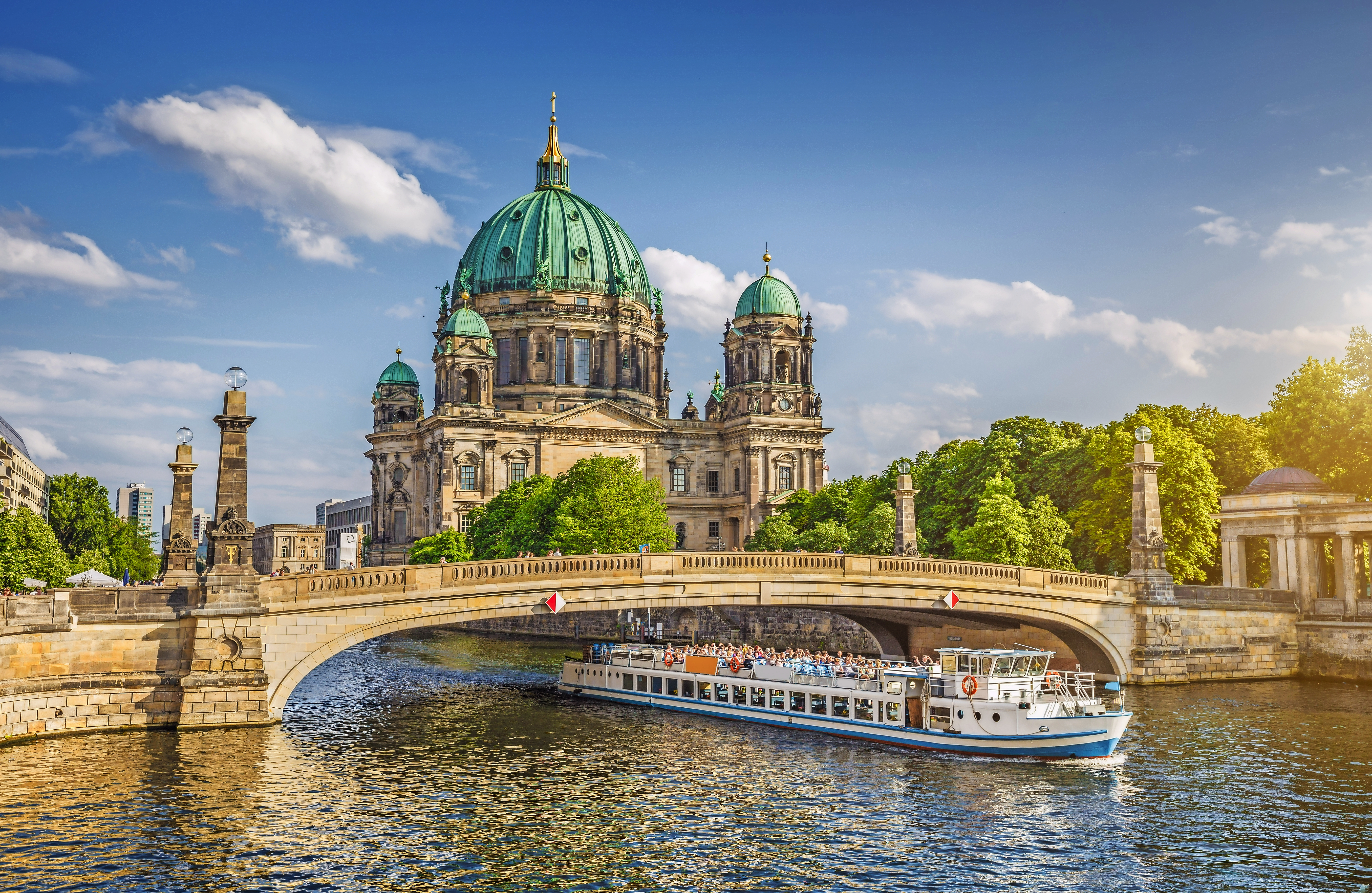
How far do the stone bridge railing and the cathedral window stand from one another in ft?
272

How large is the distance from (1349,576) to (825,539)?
35.5m

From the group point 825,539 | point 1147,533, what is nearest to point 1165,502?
point 1147,533

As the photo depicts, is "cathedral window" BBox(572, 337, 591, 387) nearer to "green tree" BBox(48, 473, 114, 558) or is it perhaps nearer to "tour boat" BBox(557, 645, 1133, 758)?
"green tree" BBox(48, 473, 114, 558)

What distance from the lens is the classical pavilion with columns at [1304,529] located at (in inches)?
2219

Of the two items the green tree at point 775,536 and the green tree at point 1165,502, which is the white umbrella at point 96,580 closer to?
the green tree at point 775,536

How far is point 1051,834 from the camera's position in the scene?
94.7ft

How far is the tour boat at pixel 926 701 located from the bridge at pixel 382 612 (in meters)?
2.96

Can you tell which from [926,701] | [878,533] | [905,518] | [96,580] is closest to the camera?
[926,701]

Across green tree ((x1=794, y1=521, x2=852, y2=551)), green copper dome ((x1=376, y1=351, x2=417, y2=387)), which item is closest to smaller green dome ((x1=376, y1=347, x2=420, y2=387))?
green copper dome ((x1=376, y1=351, x2=417, y2=387))

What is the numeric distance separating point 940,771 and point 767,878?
1233cm

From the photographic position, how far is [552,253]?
131375mm

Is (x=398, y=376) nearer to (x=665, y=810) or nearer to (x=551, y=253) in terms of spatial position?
(x=551, y=253)

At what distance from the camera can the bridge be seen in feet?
120

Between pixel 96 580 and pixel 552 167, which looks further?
pixel 552 167
